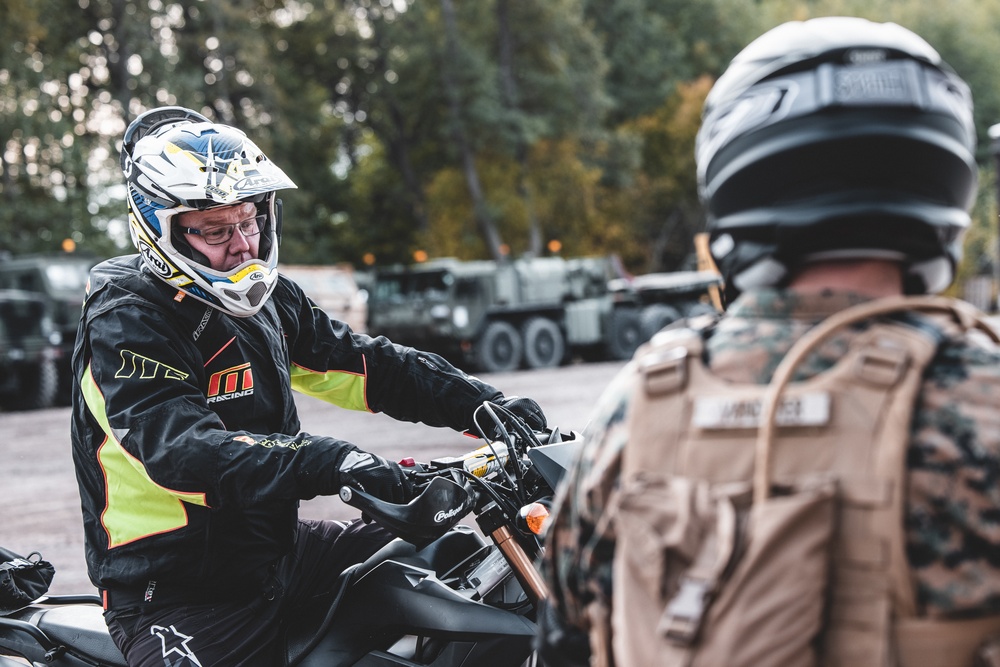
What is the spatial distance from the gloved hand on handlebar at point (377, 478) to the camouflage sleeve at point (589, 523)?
28.3 inches

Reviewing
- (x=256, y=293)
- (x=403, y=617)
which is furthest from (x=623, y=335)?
(x=403, y=617)

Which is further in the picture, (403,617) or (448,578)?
(448,578)

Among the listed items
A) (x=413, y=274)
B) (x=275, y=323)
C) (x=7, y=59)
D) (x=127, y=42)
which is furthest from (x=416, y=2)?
(x=275, y=323)

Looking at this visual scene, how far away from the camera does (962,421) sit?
1.33m

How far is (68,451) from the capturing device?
1183 centimetres

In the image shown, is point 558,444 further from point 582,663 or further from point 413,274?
point 413,274

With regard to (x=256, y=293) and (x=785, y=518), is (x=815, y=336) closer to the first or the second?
(x=785, y=518)

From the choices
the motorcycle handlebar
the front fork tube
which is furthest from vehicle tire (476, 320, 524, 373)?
the front fork tube

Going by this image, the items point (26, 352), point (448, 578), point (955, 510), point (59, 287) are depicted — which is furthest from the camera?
point (59, 287)

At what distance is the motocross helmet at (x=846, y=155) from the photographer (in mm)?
1471

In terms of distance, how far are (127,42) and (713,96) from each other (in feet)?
99.2

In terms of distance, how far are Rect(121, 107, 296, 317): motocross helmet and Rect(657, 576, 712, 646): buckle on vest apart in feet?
6.09

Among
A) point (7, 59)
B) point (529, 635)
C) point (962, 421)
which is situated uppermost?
point (7, 59)

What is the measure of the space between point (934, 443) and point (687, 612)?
0.37m
